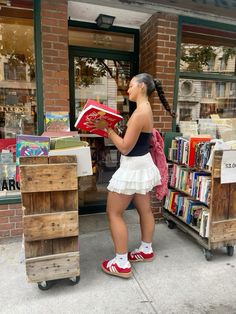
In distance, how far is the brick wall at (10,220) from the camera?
292 centimetres

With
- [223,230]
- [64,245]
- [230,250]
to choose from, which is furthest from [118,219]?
[230,250]

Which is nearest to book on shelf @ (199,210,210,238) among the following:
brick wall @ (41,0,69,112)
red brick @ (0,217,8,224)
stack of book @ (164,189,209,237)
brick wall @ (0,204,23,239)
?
stack of book @ (164,189,209,237)

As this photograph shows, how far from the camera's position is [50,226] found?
203cm

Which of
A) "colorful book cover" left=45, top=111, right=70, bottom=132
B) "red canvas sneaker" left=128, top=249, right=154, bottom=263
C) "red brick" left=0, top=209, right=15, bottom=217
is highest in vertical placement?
"colorful book cover" left=45, top=111, right=70, bottom=132

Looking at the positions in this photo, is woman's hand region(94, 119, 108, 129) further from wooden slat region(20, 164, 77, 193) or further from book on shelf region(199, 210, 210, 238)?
book on shelf region(199, 210, 210, 238)

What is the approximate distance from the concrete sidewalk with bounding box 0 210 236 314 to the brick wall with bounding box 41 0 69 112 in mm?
1745

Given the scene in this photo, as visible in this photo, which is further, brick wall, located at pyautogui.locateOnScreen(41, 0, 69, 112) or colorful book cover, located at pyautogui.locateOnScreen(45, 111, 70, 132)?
colorful book cover, located at pyautogui.locateOnScreen(45, 111, 70, 132)

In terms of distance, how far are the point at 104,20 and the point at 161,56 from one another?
87 cm

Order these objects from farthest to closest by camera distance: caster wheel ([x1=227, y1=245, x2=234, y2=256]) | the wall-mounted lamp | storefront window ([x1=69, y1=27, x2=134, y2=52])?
storefront window ([x1=69, y1=27, x2=134, y2=52])
the wall-mounted lamp
caster wheel ([x1=227, y1=245, x2=234, y2=256])

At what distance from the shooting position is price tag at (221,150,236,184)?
8.21ft

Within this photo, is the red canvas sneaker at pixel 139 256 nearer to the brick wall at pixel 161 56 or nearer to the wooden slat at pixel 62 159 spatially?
the brick wall at pixel 161 56

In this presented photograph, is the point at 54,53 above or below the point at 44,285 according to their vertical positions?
above

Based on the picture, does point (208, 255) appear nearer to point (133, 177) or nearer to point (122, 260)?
point (122, 260)

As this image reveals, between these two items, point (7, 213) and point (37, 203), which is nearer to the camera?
point (37, 203)
